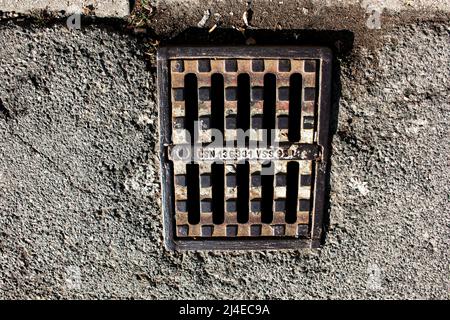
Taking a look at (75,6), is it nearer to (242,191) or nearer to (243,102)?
(243,102)

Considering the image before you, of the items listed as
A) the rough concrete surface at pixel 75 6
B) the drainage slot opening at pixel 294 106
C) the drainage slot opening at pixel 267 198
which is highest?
the rough concrete surface at pixel 75 6

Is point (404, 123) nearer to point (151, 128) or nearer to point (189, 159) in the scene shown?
point (189, 159)

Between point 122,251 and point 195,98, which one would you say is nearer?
point 195,98

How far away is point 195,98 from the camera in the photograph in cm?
193

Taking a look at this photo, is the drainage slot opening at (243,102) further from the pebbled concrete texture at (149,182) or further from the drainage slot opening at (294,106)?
the pebbled concrete texture at (149,182)

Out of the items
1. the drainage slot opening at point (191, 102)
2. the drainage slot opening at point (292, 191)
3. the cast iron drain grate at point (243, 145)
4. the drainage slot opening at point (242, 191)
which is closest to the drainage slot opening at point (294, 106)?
the cast iron drain grate at point (243, 145)

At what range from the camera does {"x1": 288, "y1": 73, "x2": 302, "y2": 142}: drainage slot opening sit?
6.33ft

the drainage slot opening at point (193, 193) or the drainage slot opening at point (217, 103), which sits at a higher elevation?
the drainage slot opening at point (217, 103)

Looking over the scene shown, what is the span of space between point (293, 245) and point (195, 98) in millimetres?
716

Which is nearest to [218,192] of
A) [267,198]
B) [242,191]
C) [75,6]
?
[242,191]

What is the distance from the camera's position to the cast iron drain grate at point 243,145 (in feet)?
6.15

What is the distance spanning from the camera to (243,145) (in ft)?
6.28

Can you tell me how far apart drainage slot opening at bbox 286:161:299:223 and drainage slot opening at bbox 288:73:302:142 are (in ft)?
0.38
